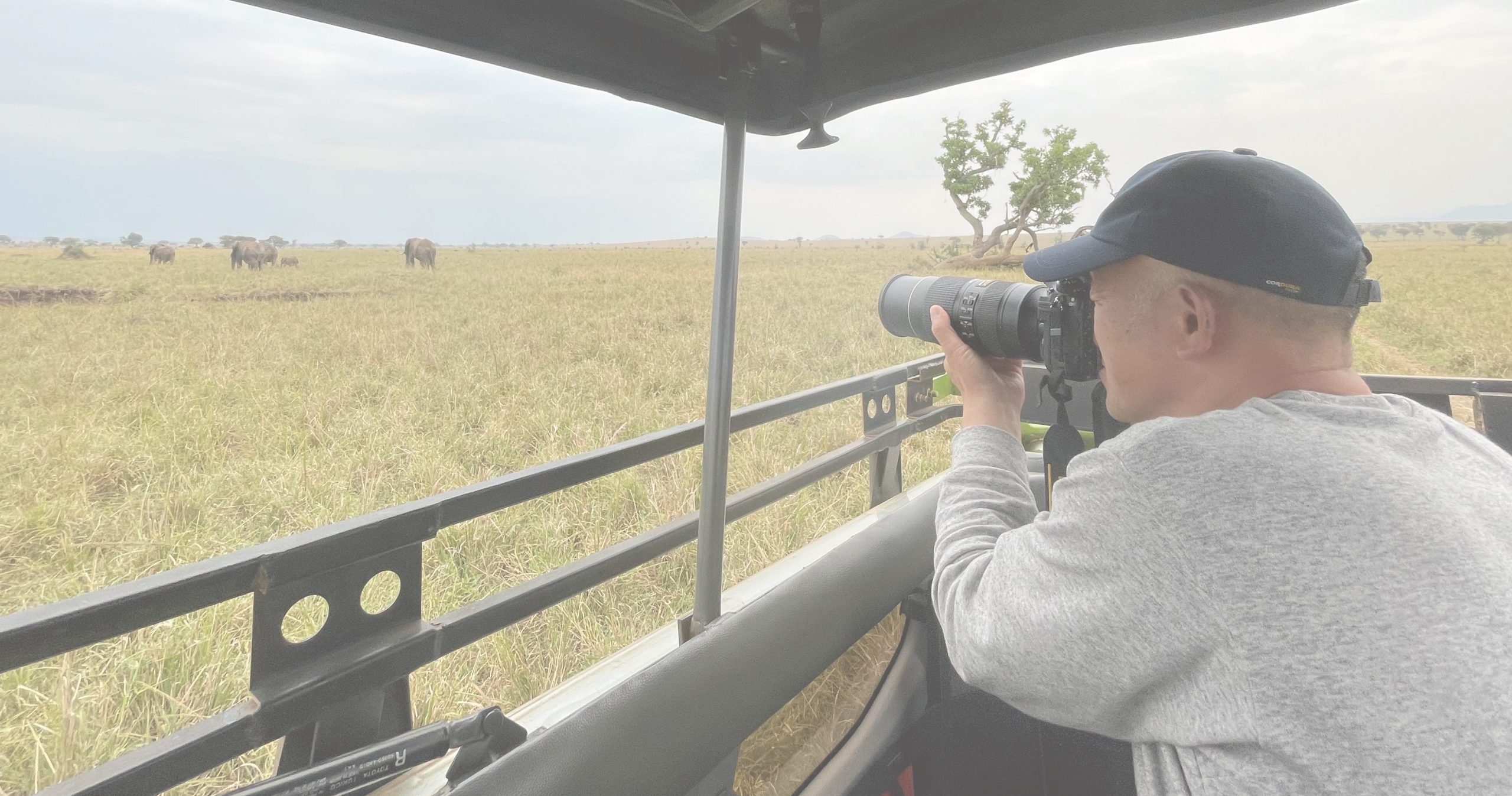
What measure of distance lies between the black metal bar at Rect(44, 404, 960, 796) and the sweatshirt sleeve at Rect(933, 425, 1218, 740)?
1.92 feet

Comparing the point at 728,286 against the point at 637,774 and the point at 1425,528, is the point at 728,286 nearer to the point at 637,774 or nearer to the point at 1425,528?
the point at 637,774

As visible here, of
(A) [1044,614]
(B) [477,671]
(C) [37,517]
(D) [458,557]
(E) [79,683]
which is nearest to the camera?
(A) [1044,614]

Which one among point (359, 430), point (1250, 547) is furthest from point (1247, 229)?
point (359, 430)

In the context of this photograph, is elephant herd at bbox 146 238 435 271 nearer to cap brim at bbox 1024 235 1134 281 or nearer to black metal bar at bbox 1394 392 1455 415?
cap brim at bbox 1024 235 1134 281

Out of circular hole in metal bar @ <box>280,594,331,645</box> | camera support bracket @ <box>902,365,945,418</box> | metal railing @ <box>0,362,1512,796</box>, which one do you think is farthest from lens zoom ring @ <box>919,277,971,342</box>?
circular hole in metal bar @ <box>280,594,331,645</box>

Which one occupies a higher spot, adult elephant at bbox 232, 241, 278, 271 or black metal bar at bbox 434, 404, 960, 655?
adult elephant at bbox 232, 241, 278, 271

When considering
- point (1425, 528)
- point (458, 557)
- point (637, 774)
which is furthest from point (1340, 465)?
point (458, 557)

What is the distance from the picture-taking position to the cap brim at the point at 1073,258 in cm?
71

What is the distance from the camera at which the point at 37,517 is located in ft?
3.51

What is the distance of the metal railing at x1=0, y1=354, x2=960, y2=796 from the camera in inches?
23.9

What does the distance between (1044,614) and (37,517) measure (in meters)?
1.48

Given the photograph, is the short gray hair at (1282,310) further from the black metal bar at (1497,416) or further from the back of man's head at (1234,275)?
the black metal bar at (1497,416)

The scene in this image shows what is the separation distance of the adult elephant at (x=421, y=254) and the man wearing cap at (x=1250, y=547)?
331cm

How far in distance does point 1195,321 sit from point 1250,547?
0.26 m
